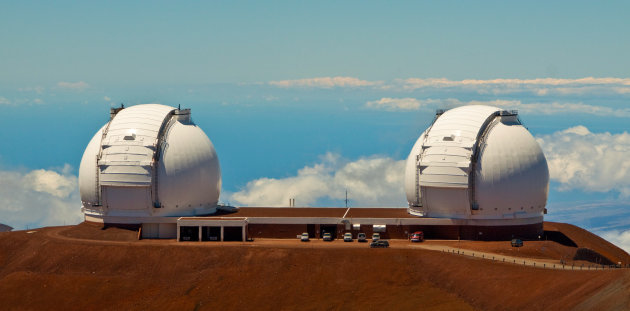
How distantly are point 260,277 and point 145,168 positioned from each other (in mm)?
19183

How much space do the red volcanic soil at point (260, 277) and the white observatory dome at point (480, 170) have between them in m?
6.40

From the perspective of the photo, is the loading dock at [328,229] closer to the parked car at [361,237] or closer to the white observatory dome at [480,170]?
the parked car at [361,237]

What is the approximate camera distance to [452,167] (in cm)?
8925

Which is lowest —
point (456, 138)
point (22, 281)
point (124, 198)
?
point (22, 281)

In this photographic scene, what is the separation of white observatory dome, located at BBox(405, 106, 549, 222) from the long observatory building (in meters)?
0.09

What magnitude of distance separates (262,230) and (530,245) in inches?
998

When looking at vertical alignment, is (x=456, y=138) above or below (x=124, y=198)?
above

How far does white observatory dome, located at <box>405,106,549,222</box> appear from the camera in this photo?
89.4 meters

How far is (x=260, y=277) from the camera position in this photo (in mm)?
78750

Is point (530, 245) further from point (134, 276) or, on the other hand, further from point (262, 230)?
point (134, 276)

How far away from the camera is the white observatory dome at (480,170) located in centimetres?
8938

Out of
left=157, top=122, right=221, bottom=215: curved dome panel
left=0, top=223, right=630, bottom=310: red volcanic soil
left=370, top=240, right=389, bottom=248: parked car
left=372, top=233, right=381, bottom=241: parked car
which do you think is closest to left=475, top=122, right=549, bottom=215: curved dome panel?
left=0, top=223, right=630, bottom=310: red volcanic soil

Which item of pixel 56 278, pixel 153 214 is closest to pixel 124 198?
pixel 153 214

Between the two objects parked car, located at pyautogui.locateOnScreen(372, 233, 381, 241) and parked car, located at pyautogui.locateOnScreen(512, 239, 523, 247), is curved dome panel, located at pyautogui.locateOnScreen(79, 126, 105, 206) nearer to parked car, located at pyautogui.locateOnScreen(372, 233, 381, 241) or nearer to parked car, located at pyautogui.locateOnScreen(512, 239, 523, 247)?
parked car, located at pyautogui.locateOnScreen(372, 233, 381, 241)
